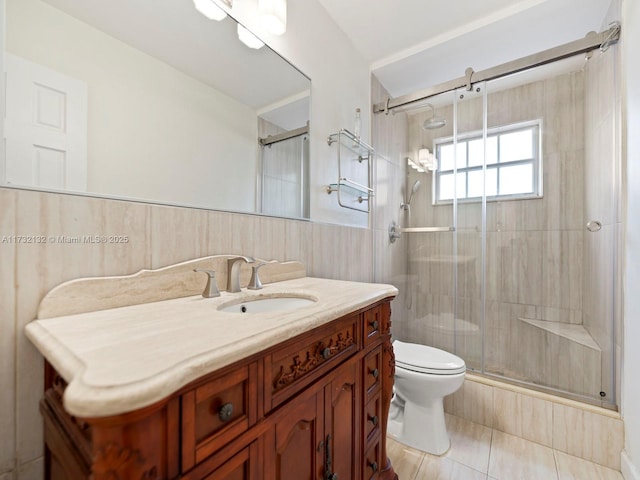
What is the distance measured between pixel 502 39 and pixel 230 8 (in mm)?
1808

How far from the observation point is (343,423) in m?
0.89

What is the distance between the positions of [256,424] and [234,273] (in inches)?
22.4

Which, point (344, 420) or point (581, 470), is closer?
point (344, 420)

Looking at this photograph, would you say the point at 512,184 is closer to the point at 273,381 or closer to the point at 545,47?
the point at 545,47

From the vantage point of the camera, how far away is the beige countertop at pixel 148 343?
1.14 ft

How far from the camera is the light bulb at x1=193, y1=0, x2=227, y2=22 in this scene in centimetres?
105

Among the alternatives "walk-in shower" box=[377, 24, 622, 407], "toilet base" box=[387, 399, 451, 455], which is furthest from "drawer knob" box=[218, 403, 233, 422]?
"walk-in shower" box=[377, 24, 622, 407]

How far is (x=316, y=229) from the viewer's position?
5.22 feet

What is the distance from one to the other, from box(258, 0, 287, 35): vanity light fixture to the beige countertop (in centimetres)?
121

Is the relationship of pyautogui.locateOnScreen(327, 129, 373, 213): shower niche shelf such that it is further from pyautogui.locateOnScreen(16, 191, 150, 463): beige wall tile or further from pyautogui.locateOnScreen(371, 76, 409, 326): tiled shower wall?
pyautogui.locateOnScreen(16, 191, 150, 463): beige wall tile

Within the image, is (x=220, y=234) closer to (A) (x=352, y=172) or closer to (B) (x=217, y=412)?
(B) (x=217, y=412)

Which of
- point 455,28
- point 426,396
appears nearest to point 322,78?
point 455,28

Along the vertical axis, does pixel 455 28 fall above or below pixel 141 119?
above

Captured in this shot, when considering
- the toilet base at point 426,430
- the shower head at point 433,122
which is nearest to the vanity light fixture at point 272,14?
the shower head at point 433,122
